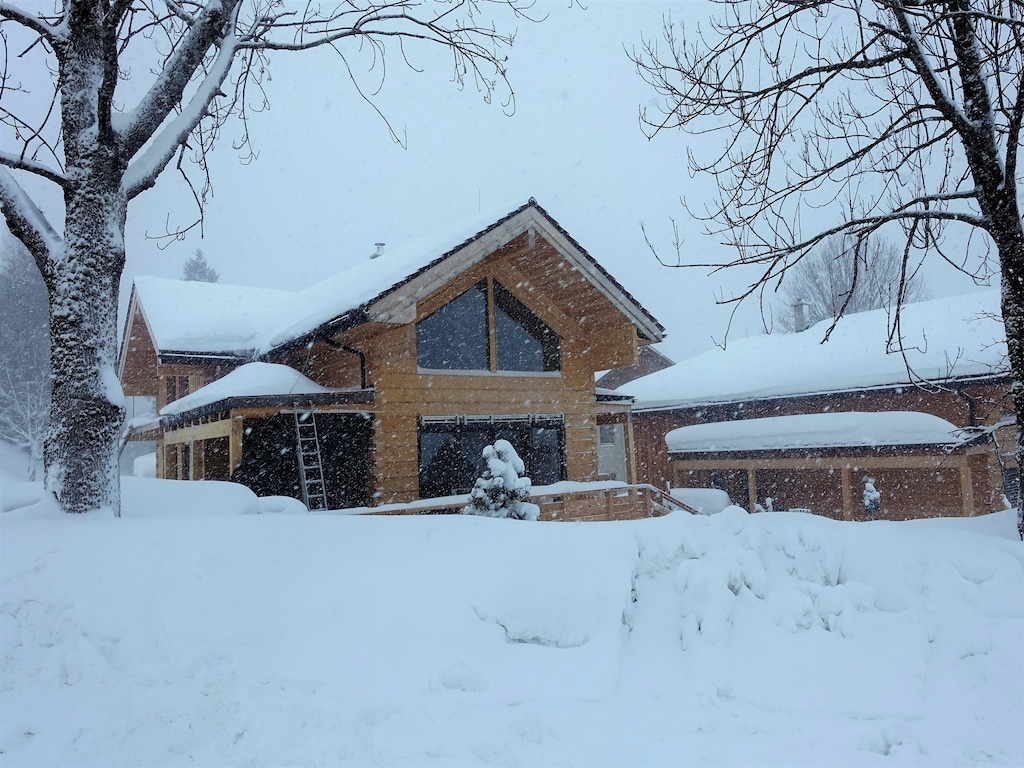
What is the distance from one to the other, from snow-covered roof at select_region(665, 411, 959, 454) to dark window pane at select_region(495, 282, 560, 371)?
26.4ft

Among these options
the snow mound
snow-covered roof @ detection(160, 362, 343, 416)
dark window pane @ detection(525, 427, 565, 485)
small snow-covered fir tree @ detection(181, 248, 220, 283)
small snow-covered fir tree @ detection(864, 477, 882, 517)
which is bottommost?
small snow-covered fir tree @ detection(864, 477, 882, 517)

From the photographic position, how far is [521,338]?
1352 centimetres

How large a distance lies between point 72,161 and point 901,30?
6.98 m

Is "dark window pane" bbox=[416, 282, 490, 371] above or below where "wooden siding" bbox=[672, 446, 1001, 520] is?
above

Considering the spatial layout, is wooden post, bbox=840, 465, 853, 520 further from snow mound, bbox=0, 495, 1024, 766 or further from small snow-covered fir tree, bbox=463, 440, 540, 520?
snow mound, bbox=0, 495, 1024, 766

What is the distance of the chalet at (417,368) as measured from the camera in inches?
437

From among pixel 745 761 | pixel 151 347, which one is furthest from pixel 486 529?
pixel 151 347

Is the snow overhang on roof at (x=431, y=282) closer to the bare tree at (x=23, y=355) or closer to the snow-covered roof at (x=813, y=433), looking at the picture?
the snow-covered roof at (x=813, y=433)

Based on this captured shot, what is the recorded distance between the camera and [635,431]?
23.6 m

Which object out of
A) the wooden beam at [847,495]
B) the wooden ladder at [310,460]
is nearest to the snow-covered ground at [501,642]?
the wooden ladder at [310,460]

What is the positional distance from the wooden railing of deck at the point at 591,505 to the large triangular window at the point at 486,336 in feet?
9.25

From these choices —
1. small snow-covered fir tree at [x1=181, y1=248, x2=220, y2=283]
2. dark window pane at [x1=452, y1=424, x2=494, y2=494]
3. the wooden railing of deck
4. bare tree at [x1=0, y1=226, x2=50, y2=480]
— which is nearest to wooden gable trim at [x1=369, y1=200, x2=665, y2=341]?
dark window pane at [x1=452, y1=424, x2=494, y2=494]

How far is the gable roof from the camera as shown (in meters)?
10.9

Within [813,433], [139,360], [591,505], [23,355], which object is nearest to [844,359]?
[813,433]
